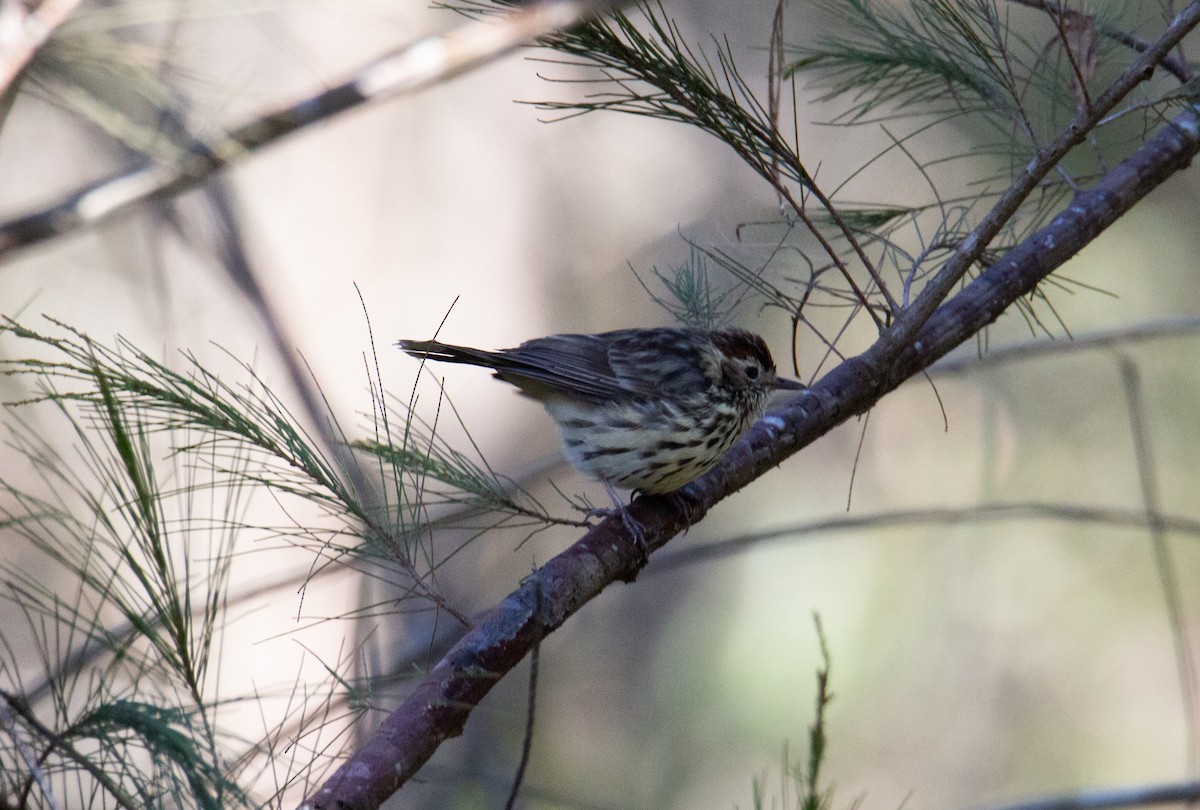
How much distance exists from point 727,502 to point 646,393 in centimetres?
353

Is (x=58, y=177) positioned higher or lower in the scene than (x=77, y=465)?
higher

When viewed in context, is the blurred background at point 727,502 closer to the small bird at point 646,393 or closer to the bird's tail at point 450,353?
the small bird at point 646,393

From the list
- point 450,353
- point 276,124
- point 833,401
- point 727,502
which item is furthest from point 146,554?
point 727,502

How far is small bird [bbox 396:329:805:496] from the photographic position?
301cm

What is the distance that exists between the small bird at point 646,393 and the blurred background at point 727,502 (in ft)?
7.35

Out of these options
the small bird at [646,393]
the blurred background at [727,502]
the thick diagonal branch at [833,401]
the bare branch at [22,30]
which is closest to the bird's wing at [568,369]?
the small bird at [646,393]

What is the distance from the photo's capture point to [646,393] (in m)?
3.23

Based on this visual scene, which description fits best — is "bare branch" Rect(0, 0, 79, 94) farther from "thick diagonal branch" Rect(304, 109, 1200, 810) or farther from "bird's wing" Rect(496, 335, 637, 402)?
"thick diagonal branch" Rect(304, 109, 1200, 810)

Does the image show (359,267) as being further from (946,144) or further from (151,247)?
(946,144)

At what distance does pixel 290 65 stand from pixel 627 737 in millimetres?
4216

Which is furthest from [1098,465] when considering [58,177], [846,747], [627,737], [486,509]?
[58,177]

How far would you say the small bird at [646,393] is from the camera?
3006 mm

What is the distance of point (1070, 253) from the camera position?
2.64 meters

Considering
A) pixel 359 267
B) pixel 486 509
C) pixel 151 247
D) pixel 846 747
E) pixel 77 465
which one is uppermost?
pixel 151 247
